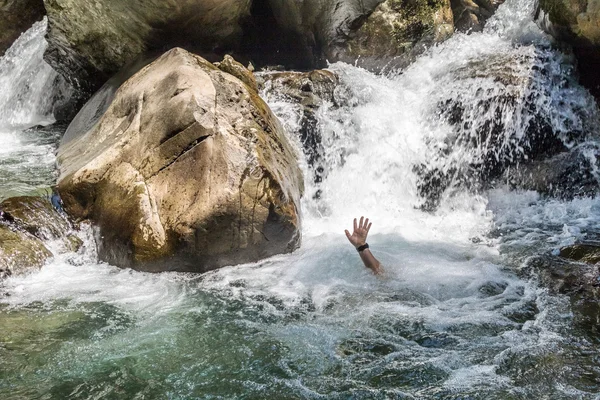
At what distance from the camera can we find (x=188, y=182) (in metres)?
6.26

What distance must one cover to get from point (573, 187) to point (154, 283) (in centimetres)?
577

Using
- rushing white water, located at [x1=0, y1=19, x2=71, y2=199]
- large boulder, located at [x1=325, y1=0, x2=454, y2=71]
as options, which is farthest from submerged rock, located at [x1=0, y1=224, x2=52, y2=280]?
large boulder, located at [x1=325, y1=0, x2=454, y2=71]

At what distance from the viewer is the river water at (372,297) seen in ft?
14.1

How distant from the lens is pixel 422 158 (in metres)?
8.97

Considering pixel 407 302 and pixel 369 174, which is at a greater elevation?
pixel 369 174

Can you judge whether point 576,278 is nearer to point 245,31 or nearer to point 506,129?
point 506,129

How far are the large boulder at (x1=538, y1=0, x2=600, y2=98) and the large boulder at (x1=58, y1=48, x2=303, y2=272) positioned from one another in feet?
15.5

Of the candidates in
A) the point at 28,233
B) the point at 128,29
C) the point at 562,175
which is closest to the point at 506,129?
the point at 562,175

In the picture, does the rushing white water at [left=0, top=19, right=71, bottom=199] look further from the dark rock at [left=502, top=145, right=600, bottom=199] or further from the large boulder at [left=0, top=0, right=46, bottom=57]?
the dark rock at [left=502, top=145, right=600, bottom=199]

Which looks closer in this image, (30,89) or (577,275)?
(577,275)

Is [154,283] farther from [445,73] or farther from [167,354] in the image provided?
[445,73]

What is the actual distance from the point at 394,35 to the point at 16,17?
28.7 ft

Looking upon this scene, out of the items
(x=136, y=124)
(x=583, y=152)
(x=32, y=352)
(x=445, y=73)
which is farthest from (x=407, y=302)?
(x=445, y=73)

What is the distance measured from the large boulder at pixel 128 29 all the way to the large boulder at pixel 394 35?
2.06m
